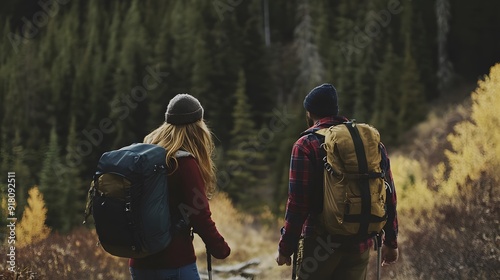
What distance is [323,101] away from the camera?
322 cm

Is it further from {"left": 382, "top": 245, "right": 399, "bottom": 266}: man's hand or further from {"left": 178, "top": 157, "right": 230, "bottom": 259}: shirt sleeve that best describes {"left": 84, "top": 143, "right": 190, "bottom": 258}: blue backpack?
{"left": 382, "top": 245, "right": 399, "bottom": 266}: man's hand

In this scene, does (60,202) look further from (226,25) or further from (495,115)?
(226,25)

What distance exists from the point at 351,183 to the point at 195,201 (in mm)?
929

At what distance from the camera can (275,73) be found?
43.8m

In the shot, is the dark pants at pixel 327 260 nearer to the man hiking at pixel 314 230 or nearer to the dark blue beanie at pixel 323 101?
the man hiking at pixel 314 230

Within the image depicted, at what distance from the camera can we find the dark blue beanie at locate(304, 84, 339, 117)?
10.5 feet

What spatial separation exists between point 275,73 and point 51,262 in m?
38.2

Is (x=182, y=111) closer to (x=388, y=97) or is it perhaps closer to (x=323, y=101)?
(x=323, y=101)

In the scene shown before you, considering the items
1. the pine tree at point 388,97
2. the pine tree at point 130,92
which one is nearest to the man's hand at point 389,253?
the pine tree at point 388,97

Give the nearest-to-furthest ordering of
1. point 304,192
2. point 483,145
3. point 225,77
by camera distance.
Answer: point 304,192 < point 483,145 < point 225,77

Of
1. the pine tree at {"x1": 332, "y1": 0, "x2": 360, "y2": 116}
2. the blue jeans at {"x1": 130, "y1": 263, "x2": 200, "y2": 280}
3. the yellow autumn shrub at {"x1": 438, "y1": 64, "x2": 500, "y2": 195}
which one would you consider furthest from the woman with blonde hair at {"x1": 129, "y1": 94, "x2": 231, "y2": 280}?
the pine tree at {"x1": 332, "y1": 0, "x2": 360, "y2": 116}

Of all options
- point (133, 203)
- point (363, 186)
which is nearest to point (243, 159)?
point (363, 186)

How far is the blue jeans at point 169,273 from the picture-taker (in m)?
2.67

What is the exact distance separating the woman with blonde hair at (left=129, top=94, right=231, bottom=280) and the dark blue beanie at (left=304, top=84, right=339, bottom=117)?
0.80 m
